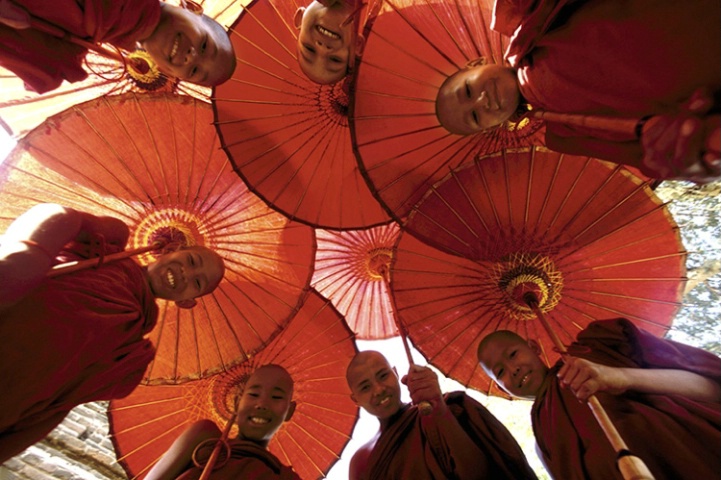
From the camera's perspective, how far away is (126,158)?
2721 mm

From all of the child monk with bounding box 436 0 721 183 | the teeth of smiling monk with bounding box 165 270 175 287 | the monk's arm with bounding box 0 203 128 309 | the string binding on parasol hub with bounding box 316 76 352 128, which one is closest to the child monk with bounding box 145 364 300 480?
the teeth of smiling monk with bounding box 165 270 175 287

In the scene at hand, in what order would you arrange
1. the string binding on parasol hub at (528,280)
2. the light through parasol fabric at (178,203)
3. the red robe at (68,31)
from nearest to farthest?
the red robe at (68,31) < the light through parasol fabric at (178,203) < the string binding on parasol hub at (528,280)

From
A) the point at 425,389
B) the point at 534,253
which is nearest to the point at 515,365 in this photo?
the point at 425,389

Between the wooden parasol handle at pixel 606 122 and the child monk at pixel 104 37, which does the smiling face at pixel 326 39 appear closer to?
the child monk at pixel 104 37

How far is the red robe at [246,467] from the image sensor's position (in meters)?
2.39

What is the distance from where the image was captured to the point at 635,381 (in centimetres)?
190

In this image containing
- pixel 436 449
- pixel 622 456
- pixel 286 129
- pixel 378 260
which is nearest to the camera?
pixel 622 456

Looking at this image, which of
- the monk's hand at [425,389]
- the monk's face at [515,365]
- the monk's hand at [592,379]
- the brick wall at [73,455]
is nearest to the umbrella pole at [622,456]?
the monk's hand at [592,379]

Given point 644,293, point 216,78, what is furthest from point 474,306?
point 216,78

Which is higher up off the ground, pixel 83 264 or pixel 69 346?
pixel 83 264

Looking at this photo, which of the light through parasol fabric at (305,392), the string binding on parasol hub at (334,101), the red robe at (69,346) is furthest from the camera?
the light through parasol fabric at (305,392)

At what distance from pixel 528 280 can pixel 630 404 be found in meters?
0.95

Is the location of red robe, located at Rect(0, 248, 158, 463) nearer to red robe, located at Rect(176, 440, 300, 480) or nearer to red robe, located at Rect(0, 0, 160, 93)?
red robe, located at Rect(176, 440, 300, 480)

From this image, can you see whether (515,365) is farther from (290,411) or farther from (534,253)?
(290,411)
